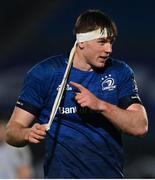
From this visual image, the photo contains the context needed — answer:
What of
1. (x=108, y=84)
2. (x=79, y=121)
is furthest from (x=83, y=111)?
(x=108, y=84)

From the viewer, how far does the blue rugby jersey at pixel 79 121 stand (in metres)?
2.76

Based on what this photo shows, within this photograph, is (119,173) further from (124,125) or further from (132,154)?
(132,154)

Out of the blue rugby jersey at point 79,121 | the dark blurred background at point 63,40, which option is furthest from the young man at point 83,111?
the dark blurred background at point 63,40

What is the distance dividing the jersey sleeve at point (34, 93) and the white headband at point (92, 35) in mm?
240

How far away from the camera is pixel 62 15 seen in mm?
4316

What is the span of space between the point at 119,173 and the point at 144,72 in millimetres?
1547

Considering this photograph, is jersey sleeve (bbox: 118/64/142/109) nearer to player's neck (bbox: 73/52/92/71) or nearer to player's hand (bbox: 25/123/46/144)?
player's neck (bbox: 73/52/92/71)

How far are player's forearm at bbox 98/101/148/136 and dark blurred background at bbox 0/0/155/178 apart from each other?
1560 millimetres

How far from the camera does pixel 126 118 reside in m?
2.62

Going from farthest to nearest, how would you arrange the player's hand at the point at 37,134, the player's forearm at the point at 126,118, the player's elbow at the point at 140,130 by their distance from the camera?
the player's elbow at the point at 140,130, the player's forearm at the point at 126,118, the player's hand at the point at 37,134

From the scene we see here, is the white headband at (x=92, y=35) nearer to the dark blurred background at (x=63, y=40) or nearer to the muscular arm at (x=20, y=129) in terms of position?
the muscular arm at (x=20, y=129)

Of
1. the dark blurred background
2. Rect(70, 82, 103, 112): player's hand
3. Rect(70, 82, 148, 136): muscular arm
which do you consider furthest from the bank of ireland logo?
the dark blurred background

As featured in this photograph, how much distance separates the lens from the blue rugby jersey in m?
2.76

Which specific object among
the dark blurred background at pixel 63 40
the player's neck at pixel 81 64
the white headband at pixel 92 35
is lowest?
the dark blurred background at pixel 63 40
